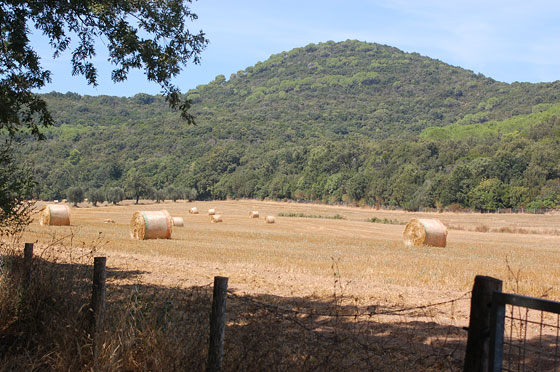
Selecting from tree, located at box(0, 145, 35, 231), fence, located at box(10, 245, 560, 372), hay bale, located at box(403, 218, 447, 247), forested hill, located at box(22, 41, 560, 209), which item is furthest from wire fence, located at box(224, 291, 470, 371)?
forested hill, located at box(22, 41, 560, 209)

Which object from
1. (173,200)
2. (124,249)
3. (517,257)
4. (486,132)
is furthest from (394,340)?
(486,132)

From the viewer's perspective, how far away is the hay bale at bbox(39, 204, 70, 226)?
34.1m

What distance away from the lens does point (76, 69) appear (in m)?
11.5

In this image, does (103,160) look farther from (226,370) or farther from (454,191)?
(226,370)

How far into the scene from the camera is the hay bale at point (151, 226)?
2627 cm

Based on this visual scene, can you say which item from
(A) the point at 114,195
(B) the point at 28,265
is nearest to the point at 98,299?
(B) the point at 28,265

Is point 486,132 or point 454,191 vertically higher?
point 486,132

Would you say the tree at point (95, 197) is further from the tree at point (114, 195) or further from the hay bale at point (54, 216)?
the hay bale at point (54, 216)

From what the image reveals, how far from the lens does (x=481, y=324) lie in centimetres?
445

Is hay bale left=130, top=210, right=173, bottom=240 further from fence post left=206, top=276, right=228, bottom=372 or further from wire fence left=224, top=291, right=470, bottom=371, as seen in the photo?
fence post left=206, top=276, right=228, bottom=372

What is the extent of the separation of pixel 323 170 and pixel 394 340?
111 metres

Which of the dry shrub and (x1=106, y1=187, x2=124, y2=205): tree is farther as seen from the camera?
(x1=106, y1=187, x2=124, y2=205): tree

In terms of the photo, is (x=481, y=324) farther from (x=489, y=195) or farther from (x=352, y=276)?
(x=489, y=195)

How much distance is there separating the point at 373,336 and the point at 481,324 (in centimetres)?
404
